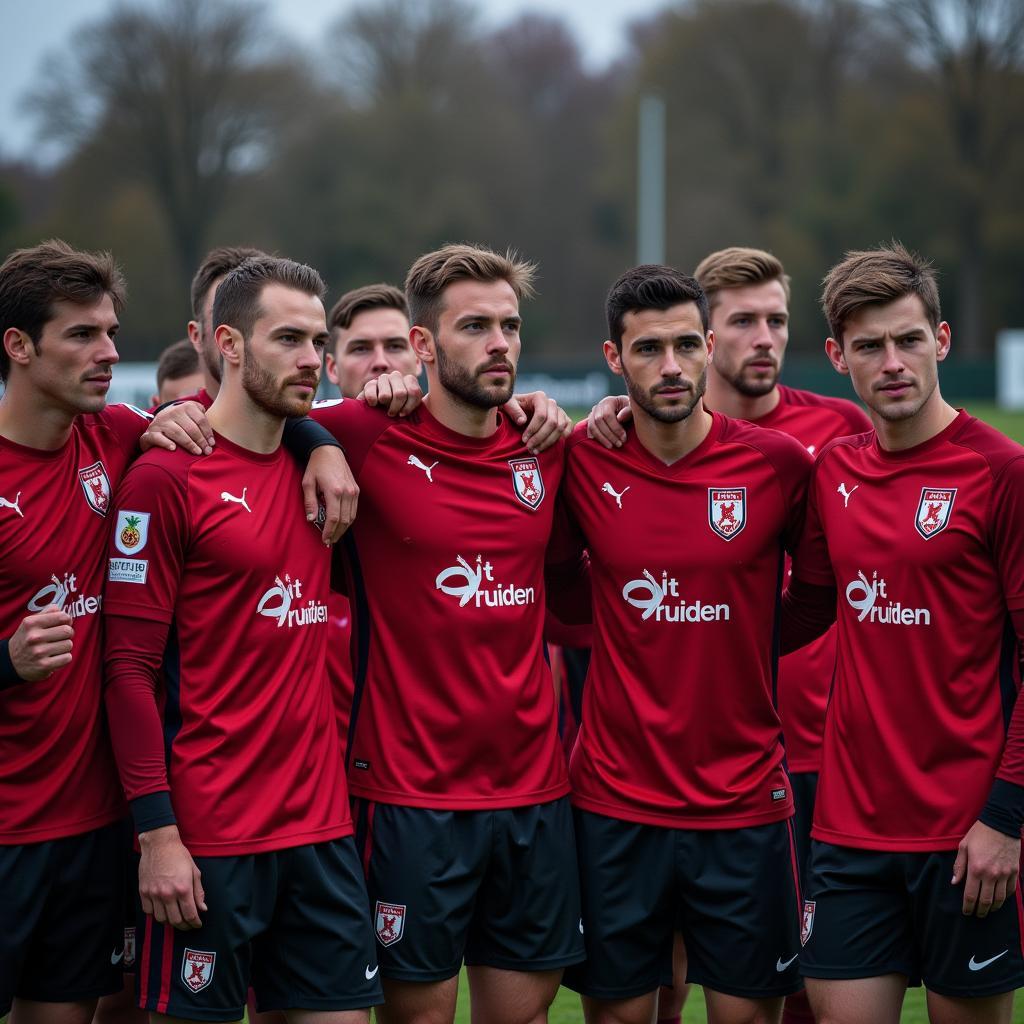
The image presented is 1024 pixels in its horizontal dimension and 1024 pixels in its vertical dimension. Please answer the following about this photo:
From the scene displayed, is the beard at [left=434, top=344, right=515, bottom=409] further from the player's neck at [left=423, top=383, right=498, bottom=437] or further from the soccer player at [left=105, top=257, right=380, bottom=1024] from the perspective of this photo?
the soccer player at [left=105, top=257, right=380, bottom=1024]

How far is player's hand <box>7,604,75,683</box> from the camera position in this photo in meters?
3.89

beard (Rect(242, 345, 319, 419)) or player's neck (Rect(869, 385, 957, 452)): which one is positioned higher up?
beard (Rect(242, 345, 319, 419))

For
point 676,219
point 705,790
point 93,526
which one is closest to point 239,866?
point 93,526

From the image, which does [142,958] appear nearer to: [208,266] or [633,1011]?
[633,1011]

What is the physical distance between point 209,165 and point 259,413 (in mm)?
41807

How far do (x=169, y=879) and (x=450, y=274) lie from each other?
6.73 ft

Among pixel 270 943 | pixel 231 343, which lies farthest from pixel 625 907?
pixel 231 343

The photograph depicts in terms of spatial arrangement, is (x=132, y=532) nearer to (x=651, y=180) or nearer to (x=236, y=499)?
(x=236, y=499)

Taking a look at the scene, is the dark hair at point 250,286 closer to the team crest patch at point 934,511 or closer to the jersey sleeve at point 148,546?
the jersey sleeve at point 148,546

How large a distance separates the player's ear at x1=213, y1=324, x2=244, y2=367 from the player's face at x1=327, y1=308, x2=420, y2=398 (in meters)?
2.17

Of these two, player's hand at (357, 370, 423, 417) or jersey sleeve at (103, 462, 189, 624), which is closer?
jersey sleeve at (103, 462, 189, 624)

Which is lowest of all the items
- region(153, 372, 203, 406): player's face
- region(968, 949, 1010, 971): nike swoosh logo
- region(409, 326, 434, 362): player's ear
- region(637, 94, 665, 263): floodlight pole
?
region(968, 949, 1010, 971): nike swoosh logo

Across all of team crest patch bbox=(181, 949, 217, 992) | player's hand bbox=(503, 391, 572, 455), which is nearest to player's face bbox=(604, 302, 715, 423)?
player's hand bbox=(503, 391, 572, 455)

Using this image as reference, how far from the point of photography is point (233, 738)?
4133 millimetres
